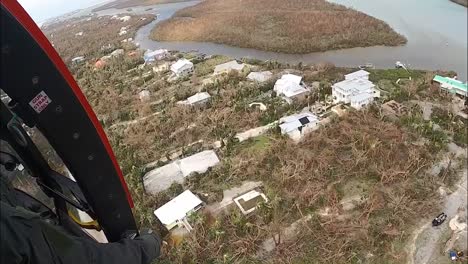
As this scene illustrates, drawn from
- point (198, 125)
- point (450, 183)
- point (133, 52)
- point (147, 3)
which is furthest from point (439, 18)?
point (147, 3)

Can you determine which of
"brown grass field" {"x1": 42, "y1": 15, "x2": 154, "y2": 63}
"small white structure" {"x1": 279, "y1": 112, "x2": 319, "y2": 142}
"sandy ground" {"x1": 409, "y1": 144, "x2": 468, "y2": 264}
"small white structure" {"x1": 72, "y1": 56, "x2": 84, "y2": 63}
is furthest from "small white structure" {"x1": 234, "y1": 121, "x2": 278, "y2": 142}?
"brown grass field" {"x1": 42, "y1": 15, "x2": 154, "y2": 63}

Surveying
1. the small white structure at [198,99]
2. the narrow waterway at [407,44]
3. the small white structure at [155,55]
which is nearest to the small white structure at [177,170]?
the small white structure at [198,99]

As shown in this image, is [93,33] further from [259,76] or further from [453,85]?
[453,85]

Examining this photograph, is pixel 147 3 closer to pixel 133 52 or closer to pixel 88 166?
pixel 133 52

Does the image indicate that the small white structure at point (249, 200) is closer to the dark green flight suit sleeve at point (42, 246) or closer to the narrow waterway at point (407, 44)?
the narrow waterway at point (407, 44)

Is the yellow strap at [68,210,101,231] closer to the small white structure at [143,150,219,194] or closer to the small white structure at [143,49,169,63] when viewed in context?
the small white structure at [143,150,219,194]
